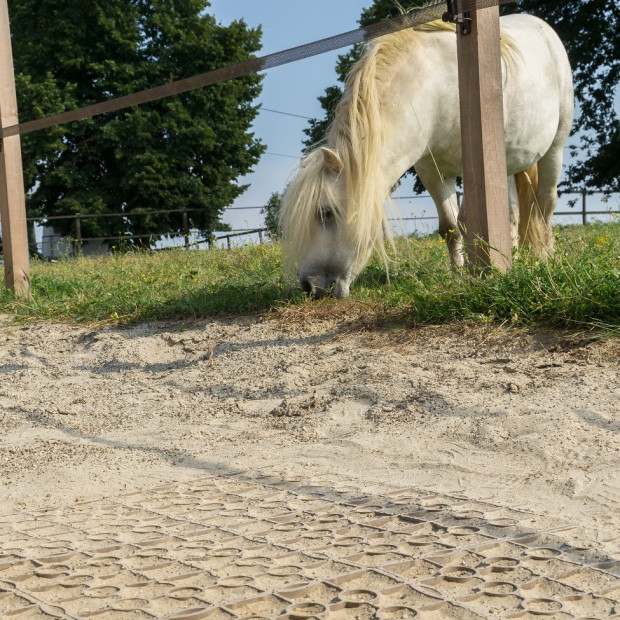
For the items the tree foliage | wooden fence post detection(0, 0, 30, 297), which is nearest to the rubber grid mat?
wooden fence post detection(0, 0, 30, 297)

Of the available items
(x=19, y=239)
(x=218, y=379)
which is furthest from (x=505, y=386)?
(x=19, y=239)

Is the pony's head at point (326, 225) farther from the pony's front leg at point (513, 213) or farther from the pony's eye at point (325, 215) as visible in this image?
the pony's front leg at point (513, 213)

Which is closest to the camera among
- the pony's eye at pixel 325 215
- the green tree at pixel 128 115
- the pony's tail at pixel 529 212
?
the pony's eye at pixel 325 215

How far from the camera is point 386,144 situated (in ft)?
16.9

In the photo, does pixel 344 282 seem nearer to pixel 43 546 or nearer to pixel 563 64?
pixel 563 64

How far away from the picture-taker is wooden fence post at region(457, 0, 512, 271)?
→ 443 centimetres

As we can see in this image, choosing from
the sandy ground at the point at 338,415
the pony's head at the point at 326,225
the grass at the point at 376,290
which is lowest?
the sandy ground at the point at 338,415

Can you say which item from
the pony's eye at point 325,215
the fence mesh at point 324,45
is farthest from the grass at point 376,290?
the fence mesh at point 324,45

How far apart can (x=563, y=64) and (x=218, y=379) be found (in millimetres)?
3817

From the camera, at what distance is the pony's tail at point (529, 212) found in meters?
6.30

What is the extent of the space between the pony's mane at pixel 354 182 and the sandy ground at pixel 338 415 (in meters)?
0.48

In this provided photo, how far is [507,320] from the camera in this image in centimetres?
421

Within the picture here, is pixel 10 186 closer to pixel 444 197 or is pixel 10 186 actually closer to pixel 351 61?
pixel 444 197

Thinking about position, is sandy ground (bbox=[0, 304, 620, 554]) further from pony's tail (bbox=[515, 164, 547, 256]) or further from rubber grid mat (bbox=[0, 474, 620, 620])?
pony's tail (bbox=[515, 164, 547, 256])
